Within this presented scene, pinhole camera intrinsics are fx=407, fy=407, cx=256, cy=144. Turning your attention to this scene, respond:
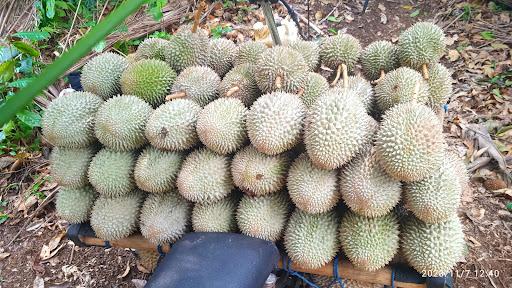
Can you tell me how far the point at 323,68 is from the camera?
2311mm

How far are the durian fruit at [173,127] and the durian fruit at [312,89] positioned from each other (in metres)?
0.52

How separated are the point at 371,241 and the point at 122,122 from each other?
1255 mm

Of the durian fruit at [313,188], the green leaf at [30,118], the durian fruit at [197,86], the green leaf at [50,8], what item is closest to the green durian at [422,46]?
the durian fruit at [313,188]

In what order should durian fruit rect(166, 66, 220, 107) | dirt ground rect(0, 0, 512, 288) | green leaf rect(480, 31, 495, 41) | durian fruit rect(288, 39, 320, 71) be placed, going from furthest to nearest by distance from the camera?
green leaf rect(480, 31, 495, 41) < dirt ground rect(0, 0, 512, 288) < durian fruit rect(288, 39, 320, 71) < durian fruit rect(166, 66, 220, 107)

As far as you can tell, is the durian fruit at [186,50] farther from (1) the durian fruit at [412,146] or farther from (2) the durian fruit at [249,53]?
(1) the durian fruit at [412,146]

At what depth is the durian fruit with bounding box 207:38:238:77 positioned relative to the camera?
2.32 meters

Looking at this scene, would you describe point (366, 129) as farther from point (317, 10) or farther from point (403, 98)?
point (317, 10)

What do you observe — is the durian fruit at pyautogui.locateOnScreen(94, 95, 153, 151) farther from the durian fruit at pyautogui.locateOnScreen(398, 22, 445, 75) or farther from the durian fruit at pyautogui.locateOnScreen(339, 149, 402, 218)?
the durian fruit at pyautogui.locateOnScreen(398, 22, 445, 75)

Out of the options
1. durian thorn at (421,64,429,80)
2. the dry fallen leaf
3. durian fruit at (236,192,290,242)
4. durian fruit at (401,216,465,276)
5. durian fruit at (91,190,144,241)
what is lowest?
the dry fallen leaf

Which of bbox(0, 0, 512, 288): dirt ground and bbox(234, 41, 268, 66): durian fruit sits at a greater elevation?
bbox(234, 41, 268, 66): durian fruit

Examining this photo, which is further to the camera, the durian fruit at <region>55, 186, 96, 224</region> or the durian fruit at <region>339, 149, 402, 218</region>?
the durian fruit at <region>55, 186, 96, 224</region>

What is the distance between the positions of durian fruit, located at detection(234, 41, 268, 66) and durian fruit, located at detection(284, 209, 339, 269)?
0.90m

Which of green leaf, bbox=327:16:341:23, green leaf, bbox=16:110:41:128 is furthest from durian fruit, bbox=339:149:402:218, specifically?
green leaf, bbox=327:16:341:23

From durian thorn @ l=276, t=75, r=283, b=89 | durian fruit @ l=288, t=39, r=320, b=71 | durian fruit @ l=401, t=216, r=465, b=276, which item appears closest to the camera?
durian fruit @ l=401, t=216, r=465, b=276
